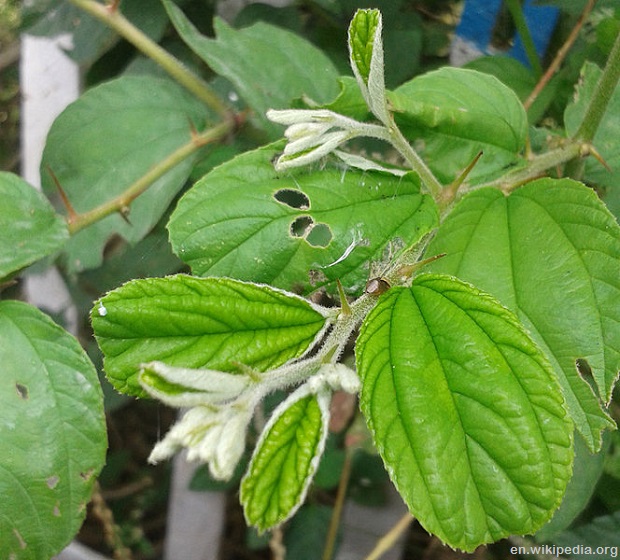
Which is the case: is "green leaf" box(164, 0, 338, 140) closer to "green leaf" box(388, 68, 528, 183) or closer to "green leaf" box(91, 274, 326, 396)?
"green leaf" box(388, 68, 528, 183)

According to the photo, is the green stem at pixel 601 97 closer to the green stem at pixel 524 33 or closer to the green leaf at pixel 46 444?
the green stem at pixel 524 33

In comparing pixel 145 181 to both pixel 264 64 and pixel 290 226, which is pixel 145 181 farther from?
pixel 290 226

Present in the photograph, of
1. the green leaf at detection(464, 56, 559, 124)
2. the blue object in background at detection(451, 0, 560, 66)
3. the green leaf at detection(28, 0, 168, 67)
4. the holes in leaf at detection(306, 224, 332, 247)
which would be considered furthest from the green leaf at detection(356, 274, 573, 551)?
the green leaf at detection(28, 0, 168, 67)

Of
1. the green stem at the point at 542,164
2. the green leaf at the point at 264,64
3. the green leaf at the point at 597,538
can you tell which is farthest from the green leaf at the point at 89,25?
the green leaf at the point at 597,538

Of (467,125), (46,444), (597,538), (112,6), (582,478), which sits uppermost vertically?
(112,6)

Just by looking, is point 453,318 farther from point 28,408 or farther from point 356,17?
point 28,408

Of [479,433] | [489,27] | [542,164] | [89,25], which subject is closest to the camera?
[479,433]

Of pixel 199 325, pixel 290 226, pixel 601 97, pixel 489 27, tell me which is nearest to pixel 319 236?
pixel 290 226
